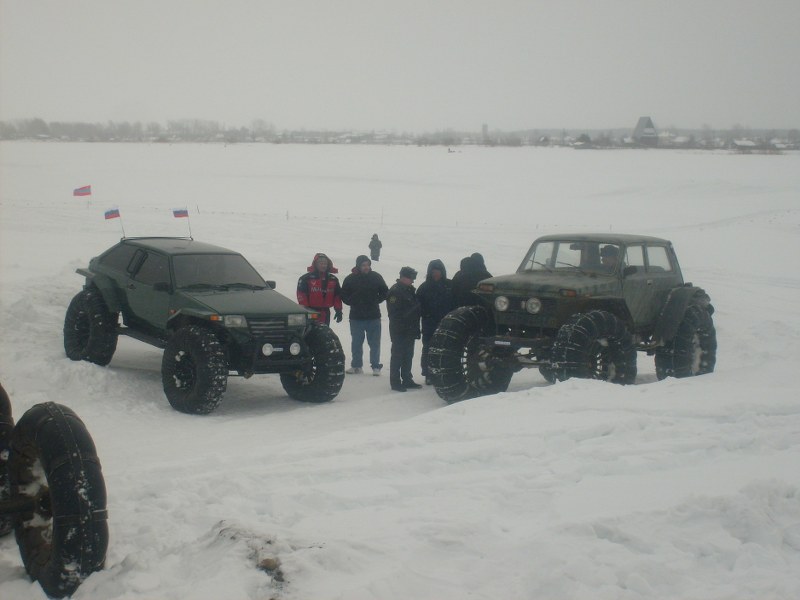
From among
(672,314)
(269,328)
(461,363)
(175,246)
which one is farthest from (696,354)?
(175,246)

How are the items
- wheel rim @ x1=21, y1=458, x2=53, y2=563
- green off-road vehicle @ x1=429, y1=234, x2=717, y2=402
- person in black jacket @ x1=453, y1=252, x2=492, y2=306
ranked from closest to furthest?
wheel rim @ x1=21, y1=458, x2=53, y2=563, green off-road vehicle @ x1=429, y1=234, x2=717, y2=402, person in black jacket @ x1=453, y1=252, x2=492, y2=306

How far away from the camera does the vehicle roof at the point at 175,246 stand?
11113mm

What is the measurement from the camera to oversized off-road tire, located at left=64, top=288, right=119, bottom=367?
11062 millimetres

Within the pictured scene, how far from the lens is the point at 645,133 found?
99.2 meters

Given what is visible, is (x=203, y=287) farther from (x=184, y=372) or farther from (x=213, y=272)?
(x=184, y=372)

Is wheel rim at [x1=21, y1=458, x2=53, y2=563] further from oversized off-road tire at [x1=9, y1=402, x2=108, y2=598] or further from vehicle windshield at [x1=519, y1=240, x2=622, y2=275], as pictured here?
vehicle windshield at [x1=519, y1=240, x2=622, y2=275]

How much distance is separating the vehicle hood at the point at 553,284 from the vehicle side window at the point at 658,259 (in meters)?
1.12

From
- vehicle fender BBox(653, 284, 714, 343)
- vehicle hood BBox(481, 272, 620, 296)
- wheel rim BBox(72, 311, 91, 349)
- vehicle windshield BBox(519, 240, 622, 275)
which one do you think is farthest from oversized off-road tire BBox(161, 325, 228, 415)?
vehicle fender BBox(653, 284, 714, 343)

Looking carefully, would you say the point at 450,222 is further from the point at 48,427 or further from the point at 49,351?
the point at 48,427

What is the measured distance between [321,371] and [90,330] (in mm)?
3058

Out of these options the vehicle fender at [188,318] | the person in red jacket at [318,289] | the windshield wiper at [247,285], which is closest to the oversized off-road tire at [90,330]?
the vehicle fender at [188,318]

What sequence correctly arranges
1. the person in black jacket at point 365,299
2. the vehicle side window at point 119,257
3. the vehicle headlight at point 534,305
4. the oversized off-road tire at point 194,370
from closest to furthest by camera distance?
the oversized off-road tire at point 194,370, the vehicle headlight at point 534,305, the vehicle side window at point 119,257, the person in black jacket at point 365,299

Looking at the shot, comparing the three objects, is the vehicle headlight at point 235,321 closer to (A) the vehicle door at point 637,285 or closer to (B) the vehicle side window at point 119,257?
(B) the vehicle side window at point 119,257

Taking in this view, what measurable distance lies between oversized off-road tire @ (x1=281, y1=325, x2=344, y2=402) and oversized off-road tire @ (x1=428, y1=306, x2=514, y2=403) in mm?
1119
